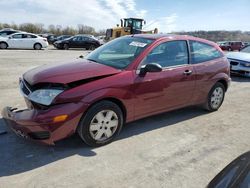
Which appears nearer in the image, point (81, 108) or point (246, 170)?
point (246, 170)

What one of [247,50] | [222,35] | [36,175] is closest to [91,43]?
[247,50]

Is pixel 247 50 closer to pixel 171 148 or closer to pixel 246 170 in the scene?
pixel 171 148

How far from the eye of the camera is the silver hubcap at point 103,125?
12.5ft

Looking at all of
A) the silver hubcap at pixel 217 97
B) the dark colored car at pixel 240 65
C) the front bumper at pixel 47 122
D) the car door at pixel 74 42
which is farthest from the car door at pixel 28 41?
the front bumper at pixel 47 122

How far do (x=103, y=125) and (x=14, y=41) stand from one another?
21.2 m

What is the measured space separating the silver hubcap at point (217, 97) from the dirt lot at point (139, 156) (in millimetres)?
578

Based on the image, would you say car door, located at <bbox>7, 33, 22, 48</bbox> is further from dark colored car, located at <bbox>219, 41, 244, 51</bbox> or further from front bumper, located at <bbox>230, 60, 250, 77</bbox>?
dark colored car, located at <bbox>219, 41, 244, 51</bbox>

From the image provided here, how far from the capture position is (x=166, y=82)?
4.52m

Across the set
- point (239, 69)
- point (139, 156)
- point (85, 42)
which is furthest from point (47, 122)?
point (85, 42)

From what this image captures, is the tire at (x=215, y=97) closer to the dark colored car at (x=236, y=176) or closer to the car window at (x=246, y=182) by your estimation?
the dark colored car at (x=236, y=176)

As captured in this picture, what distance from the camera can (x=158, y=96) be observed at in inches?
177

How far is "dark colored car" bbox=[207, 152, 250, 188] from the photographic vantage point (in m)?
1.84

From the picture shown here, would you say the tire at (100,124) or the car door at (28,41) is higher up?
the car door at (28,41)

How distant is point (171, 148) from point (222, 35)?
200 feet
